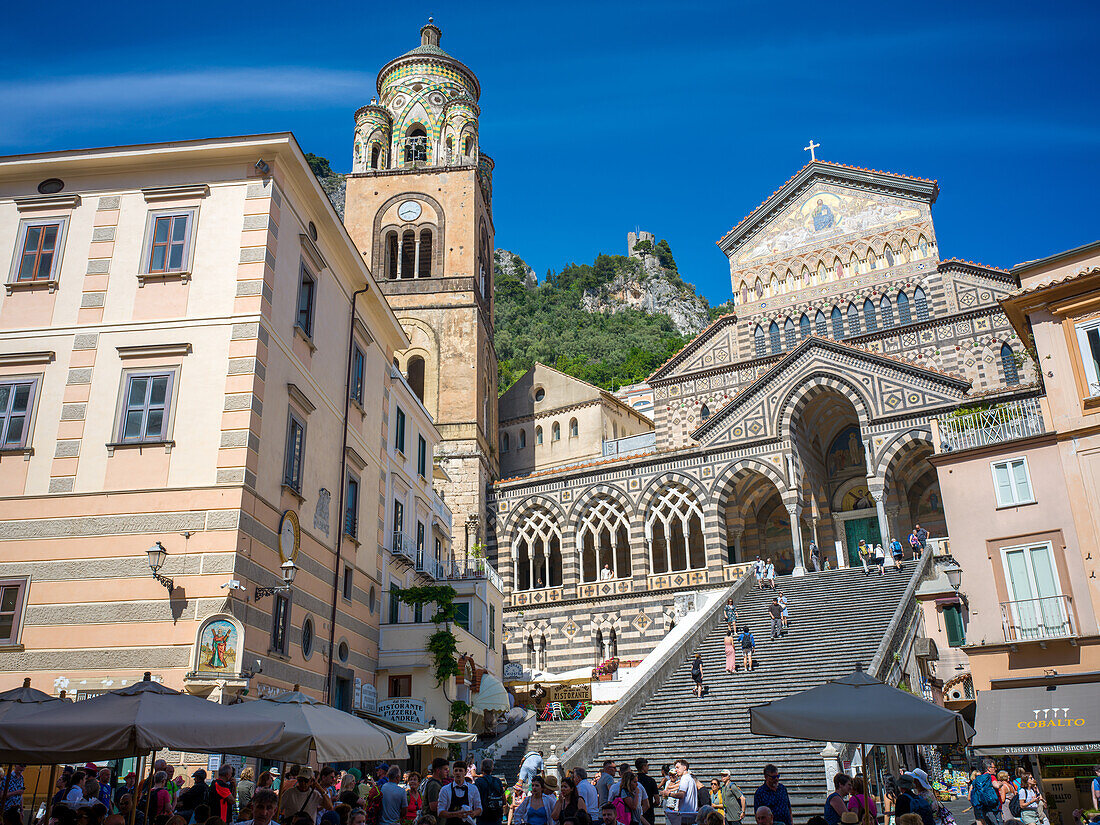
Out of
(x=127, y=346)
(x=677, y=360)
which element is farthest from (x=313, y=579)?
(x=677, y=360)

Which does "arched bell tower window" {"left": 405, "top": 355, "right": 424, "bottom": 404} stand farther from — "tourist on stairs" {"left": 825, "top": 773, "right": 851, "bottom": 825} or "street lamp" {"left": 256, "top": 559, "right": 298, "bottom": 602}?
"tourist on stairs" {"left": 825, "top": 773, "right": 851, "bottom": 825}

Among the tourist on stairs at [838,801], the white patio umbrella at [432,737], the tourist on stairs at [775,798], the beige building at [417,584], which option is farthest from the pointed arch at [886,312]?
the tourist on stairs at [775,798]

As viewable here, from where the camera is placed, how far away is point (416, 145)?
1786 inches

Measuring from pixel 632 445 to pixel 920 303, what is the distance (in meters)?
13.3

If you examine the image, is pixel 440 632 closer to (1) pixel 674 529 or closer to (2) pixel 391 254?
(1) pixel 674 529

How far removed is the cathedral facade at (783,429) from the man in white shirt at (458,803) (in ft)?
76.7

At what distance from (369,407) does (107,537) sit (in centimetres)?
850

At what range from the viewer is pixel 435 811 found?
11.3 meters

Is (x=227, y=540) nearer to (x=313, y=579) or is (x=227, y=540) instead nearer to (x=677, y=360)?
(x=313, y=579)

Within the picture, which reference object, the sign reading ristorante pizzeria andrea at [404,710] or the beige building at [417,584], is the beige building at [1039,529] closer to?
the sign reading ristorante pizzeria andrea at [404,710]

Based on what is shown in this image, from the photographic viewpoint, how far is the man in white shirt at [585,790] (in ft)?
36.3

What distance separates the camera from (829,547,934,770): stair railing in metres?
19.2

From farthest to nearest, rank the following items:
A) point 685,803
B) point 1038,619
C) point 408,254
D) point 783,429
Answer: point 408,254 → point 783,429 → point 1038,619 → point 685,803

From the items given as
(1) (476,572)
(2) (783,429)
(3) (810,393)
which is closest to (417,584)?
(1) (476,572)
